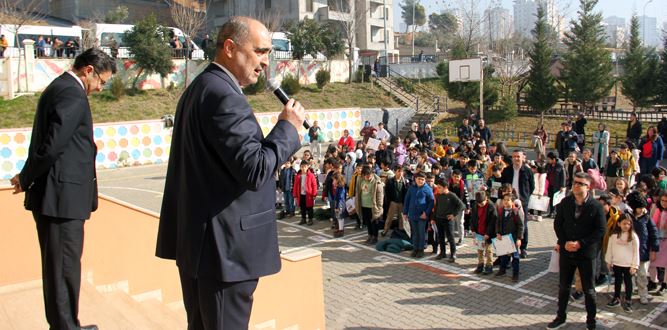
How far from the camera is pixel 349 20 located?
4469cm

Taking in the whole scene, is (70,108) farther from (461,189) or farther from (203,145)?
(461,189)

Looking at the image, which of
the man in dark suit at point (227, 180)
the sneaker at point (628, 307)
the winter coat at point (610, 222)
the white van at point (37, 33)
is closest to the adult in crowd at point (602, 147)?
the winter coat at point (610, 222)

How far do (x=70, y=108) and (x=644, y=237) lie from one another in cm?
704

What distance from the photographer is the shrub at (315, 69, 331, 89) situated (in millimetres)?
37312

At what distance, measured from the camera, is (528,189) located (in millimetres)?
11258

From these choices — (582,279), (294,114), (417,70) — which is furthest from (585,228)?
(417,70)

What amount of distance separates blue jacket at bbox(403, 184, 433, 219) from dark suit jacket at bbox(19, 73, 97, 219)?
714 cm

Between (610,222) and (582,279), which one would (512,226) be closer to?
(610,222)

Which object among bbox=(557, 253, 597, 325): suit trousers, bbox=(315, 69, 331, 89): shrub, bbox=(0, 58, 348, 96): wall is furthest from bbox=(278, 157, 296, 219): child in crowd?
bbox=(315, 69, 331, 89): shrub

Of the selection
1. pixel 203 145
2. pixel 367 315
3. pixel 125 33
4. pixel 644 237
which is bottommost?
pixel 367 315

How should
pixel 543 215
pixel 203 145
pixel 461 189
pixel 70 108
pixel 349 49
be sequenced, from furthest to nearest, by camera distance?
pixel 349 49, pixel 543 215, pixel 461 189, pixel 70 108, pixel 203 145

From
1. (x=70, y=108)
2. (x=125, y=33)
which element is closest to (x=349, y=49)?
(x=125, y=33)

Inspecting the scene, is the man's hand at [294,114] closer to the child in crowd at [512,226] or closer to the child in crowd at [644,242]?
the child in crowd at [644,242]

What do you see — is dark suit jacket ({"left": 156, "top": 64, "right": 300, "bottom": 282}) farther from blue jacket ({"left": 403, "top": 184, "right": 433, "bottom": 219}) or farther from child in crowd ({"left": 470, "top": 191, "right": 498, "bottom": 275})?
blue jacket ({"left": 403, "top": 184, "right": 433, "bottom": 219})
